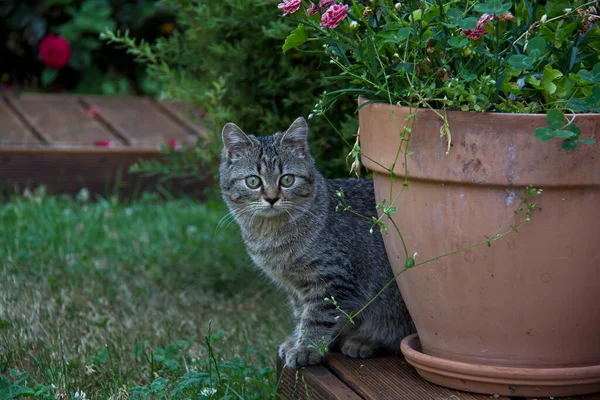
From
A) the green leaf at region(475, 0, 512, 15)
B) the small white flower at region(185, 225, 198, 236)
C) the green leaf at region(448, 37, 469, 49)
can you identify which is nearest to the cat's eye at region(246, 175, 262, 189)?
the green leaf at region(448, 37, 469, 49)

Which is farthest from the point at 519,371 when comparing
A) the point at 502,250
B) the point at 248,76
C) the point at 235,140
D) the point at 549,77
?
the point at 248,76

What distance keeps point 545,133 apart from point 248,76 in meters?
1.91

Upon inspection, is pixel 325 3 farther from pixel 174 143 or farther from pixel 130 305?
pixel 174 143

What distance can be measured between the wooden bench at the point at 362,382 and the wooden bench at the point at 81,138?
2.57 metres

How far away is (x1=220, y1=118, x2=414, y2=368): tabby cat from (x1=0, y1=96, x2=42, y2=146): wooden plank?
298 centimetres

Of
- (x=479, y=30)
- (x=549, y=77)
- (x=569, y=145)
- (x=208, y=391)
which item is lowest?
(x=208, y=391)

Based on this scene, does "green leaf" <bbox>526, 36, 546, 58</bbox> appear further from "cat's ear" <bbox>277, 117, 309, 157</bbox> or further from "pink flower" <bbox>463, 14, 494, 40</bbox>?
"cat's ear" <bbox>277, 117, 309, 157</bbox>

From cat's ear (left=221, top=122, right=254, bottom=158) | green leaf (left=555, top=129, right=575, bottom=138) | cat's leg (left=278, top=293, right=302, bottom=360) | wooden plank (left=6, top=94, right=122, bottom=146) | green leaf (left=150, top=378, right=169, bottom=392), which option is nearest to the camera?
green leaf (left=555, top=129, right=575, bottom=138)

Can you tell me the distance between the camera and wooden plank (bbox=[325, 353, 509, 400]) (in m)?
2.03

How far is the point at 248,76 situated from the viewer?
3.43 metres

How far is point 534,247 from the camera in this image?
183cm

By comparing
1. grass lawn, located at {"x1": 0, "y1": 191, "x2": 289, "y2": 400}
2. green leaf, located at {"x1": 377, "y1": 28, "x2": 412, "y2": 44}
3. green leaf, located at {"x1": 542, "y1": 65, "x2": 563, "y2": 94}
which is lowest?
grass lawn, located at {"x1": 0, "y1": 191, "x2": 289, "y2": 400}

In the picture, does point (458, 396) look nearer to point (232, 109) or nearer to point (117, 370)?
point (117, 370)

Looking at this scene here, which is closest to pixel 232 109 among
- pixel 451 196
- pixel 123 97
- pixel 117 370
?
pixel 117 370
